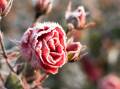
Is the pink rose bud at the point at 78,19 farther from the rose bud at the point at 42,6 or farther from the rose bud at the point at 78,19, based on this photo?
the rose bud at the point at 42,6

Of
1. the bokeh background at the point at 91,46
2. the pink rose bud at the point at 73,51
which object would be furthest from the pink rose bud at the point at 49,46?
the bokeh background at the point at 91,46

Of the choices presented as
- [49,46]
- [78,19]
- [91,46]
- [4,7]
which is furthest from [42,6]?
[91,46]

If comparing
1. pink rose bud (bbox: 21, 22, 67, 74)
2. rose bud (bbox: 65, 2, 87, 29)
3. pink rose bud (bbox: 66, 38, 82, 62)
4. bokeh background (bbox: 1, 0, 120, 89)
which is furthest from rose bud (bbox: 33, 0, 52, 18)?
bokeh background (bbox: 1, 0, 120, 89)

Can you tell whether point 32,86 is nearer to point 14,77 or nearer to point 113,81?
point 14,77

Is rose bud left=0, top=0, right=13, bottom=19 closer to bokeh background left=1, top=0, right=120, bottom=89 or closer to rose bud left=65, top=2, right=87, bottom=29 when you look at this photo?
rose bud left=65, top=2, right=87, bottom=29

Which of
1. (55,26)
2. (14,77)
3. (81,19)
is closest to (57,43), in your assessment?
(55,26)

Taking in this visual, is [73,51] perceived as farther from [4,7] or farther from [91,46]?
[91,46]
